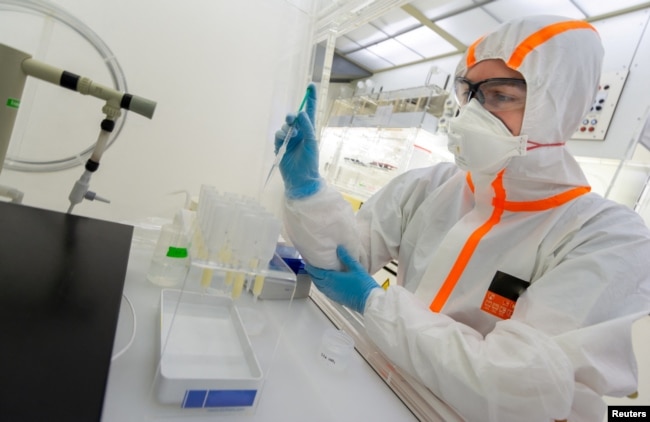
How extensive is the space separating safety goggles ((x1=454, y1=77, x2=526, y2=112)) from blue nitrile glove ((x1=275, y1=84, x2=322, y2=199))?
1.61ft

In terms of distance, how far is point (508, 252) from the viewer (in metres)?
0.93

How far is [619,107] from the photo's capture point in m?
2.13

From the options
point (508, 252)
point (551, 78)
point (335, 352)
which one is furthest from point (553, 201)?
point (335, 352)

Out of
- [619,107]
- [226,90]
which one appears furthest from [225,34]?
[619,107]

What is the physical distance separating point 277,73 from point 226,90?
28 centimetres

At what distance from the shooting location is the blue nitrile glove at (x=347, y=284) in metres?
0.90

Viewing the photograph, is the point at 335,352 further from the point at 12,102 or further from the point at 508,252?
the point at 12,102

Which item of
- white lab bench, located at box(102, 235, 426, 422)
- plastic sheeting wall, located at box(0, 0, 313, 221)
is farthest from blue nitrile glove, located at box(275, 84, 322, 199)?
plastic sheeting wall, located at box(0, 0, 313, 221)

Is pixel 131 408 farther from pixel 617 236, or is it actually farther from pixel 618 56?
pixel 618 56

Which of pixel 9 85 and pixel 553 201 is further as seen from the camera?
pixel 553 201

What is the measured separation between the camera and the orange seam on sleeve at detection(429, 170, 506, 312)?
38.3 inches

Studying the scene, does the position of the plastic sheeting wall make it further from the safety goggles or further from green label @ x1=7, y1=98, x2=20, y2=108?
the safety goggles

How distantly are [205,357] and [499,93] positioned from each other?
3.32 ft

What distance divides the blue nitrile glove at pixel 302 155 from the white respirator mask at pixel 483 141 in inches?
17.1
